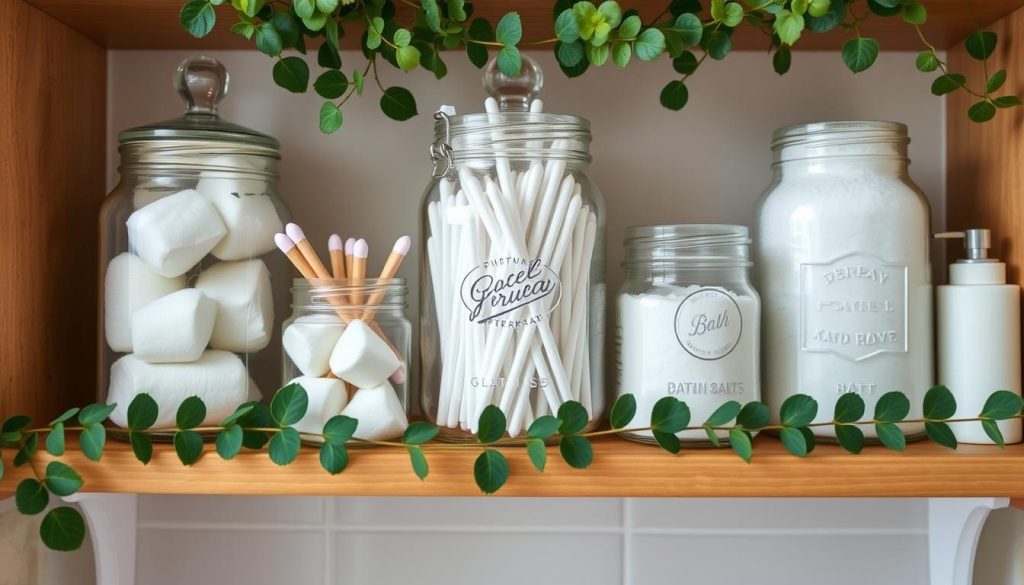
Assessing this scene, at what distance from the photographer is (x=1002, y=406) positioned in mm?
440

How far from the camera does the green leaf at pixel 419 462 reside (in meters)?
0.42

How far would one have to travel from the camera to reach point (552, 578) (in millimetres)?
614

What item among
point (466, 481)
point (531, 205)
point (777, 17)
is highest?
point (777, 17)

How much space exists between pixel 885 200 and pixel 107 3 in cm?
47

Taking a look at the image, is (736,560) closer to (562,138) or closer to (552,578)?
(552,578)

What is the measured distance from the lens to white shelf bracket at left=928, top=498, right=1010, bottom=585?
0.56 m

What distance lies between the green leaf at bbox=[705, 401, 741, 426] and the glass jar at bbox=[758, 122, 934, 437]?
0.06 metres

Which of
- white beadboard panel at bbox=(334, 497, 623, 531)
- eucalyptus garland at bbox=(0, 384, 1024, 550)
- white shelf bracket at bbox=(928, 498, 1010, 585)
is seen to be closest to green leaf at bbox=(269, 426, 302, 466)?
eucalyptus garland at bbox=(0, 384, 1024, 550)

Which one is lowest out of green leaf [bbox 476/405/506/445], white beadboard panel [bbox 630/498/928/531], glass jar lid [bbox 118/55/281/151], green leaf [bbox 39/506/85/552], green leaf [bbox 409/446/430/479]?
white beadboard panel [bbox 630/498/928/531]

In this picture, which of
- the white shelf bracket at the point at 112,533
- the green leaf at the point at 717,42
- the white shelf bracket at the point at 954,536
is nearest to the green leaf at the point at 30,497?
the white shelf bracket at the point at 112,533

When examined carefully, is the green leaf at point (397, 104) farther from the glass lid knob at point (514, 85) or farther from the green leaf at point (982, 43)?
the green leaf at point (982, 43)

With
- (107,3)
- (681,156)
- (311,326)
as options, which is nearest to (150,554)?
(311,326)

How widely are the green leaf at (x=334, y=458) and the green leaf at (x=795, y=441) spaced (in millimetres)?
228

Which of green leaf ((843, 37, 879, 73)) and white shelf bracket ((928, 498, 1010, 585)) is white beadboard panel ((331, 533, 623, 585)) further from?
green leaf ((843, 37, 879, 73))
